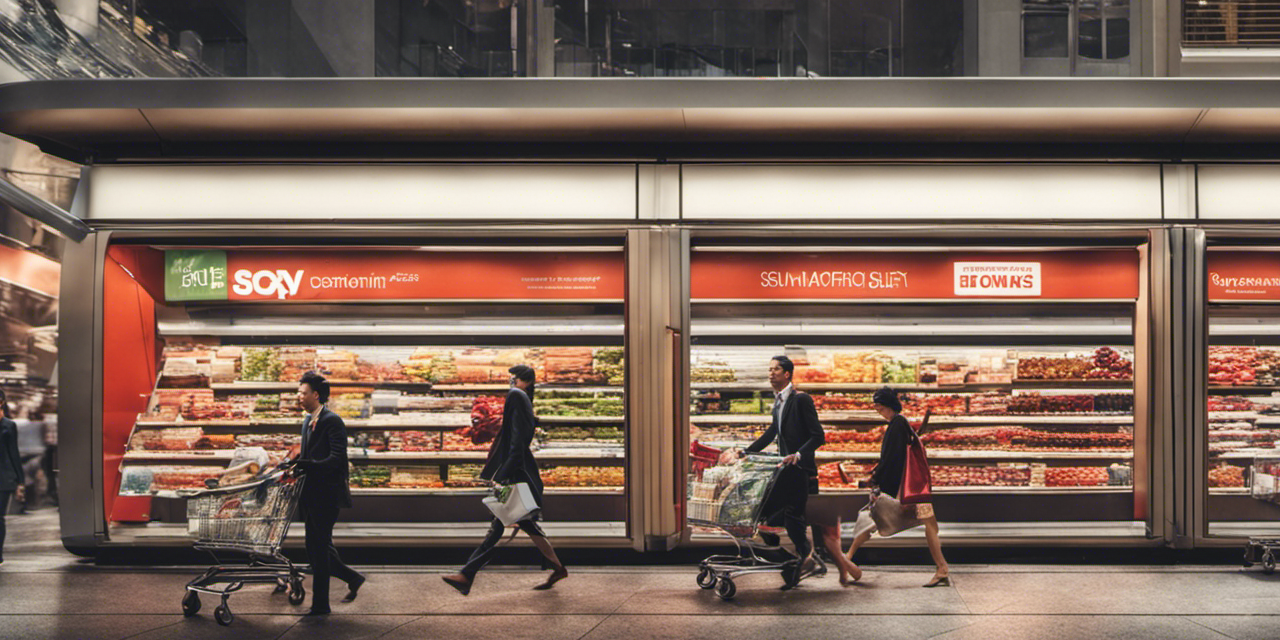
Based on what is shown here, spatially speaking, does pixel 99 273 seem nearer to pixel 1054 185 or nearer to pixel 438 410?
pixel 438 410

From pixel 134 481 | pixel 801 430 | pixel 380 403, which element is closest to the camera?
pixel 801 430

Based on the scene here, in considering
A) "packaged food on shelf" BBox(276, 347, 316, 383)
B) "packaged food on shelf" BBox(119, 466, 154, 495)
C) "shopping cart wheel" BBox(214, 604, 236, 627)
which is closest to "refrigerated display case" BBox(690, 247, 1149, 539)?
"packaged food on shelf" BBox(276, 347, 316, 383)

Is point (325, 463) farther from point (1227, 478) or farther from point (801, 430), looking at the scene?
point (1227, 478)

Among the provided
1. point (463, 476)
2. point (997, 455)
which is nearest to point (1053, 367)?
point (997, 455)

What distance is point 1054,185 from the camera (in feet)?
27.5

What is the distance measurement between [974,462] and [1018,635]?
333 cm

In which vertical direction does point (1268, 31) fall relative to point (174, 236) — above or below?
above

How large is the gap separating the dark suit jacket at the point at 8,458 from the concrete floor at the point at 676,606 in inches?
30.7

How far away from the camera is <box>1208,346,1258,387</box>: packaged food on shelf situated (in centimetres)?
888

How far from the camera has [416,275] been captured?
8.79 metres

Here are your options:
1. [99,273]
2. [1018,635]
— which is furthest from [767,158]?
[99,273]

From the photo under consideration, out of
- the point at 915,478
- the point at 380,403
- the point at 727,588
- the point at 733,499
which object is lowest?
the point at 727,588

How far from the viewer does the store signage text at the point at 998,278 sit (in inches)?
342

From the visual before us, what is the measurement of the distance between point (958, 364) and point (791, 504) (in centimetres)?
288
